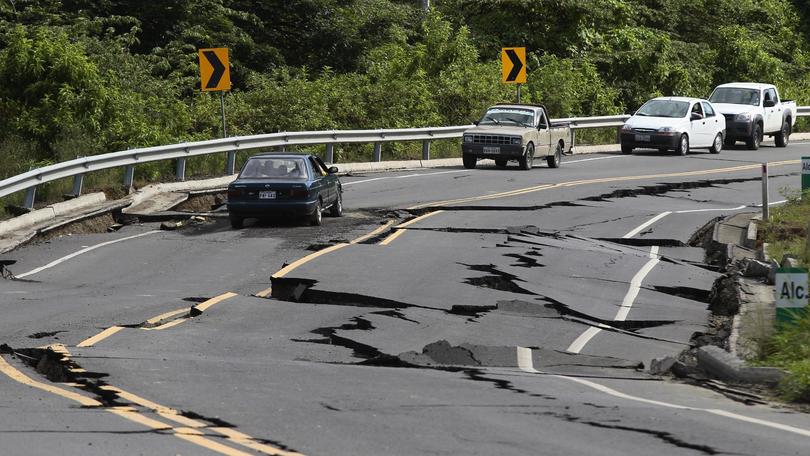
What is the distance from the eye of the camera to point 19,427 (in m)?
9.10

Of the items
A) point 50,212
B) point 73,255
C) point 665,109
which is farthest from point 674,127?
point 73,255

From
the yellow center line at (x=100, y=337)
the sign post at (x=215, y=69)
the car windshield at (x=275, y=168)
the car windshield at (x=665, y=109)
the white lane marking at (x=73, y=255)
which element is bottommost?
the white lane marking at (x=73, y=255)

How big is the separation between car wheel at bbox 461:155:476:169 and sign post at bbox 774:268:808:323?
67.1 feet

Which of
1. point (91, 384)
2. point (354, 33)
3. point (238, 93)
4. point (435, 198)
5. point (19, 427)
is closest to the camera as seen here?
point (19, 427)

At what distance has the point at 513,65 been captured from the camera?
37.1 metres

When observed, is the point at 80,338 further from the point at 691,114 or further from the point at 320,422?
the point at 691,114

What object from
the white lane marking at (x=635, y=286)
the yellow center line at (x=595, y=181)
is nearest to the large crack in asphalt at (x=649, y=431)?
the white lane marking at (x=635, y=286)

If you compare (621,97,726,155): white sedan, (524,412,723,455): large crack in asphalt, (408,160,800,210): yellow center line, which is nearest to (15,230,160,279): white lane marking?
(408,160,800,210): yellow center line

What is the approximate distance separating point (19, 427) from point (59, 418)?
34cm

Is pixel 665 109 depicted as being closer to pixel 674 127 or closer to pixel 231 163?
pixel 674 127

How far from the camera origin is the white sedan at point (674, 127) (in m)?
38.1

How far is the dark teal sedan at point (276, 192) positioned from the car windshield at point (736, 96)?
2271cm

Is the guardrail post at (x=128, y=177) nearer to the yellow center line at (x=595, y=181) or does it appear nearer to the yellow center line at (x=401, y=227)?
the yellow center line at (x=595, y=181)

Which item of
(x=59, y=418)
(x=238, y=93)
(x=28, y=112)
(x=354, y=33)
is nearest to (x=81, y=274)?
(x=59, y=418)
